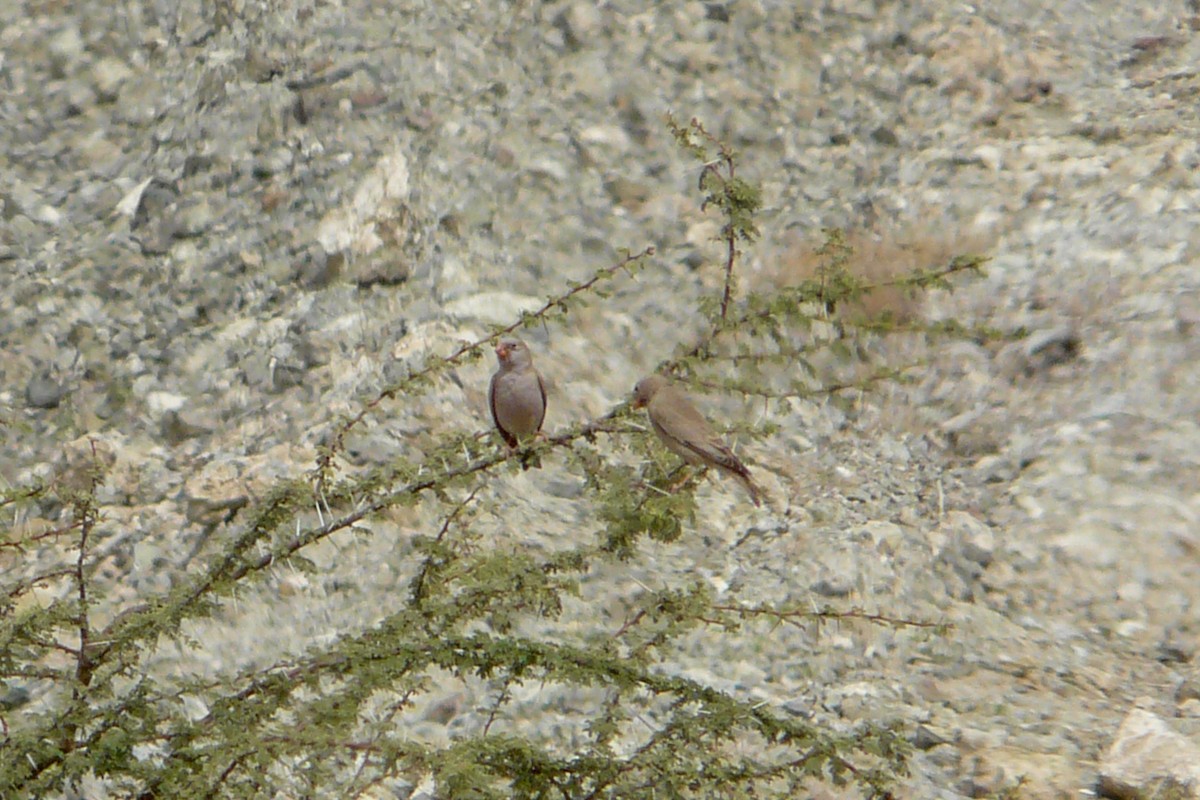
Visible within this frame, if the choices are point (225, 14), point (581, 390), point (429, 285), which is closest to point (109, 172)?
point (225, 14)

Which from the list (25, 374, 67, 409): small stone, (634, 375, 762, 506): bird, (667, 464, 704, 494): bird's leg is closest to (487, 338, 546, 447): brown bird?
(667, 464, 704, 494): bird's leg

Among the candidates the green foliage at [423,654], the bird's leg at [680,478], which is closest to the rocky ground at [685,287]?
the bird's leg at [680,478]

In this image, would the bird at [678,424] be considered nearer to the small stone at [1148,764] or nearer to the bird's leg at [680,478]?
the bird's leg at [680,478]

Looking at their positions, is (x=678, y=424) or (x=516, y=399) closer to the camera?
(x=678, y=424)

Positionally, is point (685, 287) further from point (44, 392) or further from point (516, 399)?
point (44, 392)

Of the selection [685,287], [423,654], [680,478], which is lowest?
[423,654]

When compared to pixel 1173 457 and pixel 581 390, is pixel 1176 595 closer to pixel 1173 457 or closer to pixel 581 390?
pixel 1173 457

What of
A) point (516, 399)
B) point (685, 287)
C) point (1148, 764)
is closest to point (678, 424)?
point (516, 399)
